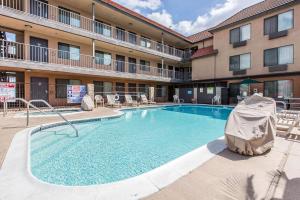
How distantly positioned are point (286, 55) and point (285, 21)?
128 inches

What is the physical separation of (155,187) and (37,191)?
1.86 m

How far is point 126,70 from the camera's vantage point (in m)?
20.2

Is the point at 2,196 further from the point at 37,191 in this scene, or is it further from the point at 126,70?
the point at 126,70

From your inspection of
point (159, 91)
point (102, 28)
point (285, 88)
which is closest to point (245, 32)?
point (285, 88)

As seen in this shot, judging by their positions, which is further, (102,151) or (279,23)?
(279,23)

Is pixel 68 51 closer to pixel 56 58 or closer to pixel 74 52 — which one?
pixel 74 52

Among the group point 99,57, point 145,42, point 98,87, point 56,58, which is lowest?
point 98,87

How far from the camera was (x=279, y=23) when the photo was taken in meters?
16.5

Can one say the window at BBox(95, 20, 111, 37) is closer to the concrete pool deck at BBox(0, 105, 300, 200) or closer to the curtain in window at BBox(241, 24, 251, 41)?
the curtain in window at BBox(241, 24, 251, 41)

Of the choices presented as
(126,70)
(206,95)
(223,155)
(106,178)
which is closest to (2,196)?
(106,178)

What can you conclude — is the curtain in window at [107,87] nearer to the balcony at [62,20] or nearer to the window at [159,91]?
the balcony at [62,20]

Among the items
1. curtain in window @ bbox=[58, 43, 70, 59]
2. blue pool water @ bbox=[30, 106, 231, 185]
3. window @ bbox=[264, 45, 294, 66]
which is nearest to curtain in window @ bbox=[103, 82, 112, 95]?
curtain in window @ bbox=[58, 43, 70, 59]

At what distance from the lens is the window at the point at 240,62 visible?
1870 centimetres

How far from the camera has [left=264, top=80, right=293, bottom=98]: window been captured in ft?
51.7
